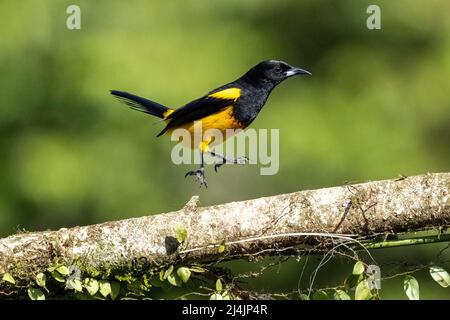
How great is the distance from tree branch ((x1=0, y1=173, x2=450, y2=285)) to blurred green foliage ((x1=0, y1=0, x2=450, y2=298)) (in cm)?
299

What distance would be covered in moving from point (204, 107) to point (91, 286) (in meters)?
1.76

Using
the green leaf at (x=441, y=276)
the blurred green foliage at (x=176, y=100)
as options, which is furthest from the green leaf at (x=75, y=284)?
the blurred green foliage at (x=176, y=100)

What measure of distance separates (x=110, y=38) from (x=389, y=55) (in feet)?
9.59

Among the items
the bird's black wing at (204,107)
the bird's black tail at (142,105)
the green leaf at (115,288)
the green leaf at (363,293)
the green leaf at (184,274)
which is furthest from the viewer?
the bird's black tail at (142,105)

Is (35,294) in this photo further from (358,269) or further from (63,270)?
(358,269)

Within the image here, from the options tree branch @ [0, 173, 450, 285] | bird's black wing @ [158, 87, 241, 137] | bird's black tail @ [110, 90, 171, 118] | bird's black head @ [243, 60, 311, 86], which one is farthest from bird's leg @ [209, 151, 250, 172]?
tree branch @ [0, 173, 450, 285]

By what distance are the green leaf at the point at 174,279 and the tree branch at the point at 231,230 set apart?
6 cm

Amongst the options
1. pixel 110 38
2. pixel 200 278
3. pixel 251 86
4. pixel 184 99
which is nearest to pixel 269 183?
pixel 184 99

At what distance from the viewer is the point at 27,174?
7590mm

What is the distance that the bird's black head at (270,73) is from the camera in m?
5.61

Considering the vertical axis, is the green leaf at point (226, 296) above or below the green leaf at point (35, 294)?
above

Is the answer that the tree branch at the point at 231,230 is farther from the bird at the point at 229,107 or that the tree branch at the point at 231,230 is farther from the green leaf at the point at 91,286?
the bird at the point at 229,107

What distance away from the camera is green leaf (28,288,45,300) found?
4.00 m
